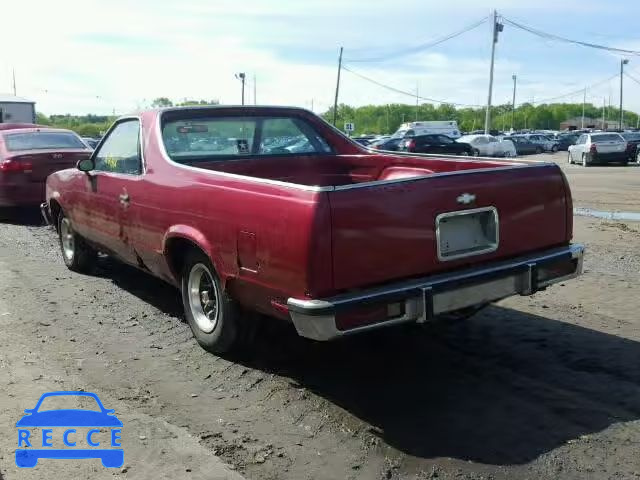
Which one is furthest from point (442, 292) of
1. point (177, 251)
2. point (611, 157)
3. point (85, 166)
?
point (611, 157)

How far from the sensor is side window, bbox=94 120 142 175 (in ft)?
18.3

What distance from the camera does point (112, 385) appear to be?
431 centimetres

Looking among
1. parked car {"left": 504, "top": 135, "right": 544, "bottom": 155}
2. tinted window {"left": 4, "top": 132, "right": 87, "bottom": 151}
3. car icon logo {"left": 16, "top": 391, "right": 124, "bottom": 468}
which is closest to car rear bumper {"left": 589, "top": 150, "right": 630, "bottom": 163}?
parked car {"left": 504, "top": 135, "right": 544, "bottom": 155}

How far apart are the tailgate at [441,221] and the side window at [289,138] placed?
7.52 ft

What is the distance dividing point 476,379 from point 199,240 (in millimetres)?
1972

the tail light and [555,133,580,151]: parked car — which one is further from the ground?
[555,133,580,151]: parked car

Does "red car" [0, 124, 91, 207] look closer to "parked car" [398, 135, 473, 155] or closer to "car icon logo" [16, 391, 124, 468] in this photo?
"car icon logo" [16, 391, 124, 468]

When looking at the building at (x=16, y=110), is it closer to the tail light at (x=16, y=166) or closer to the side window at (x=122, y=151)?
the tail light at (x=16, y=166)

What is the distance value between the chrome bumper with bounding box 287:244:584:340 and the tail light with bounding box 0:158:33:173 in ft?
28.1

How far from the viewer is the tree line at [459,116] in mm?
123688

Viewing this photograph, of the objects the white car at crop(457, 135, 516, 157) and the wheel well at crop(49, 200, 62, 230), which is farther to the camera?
the white car at crop(457, 135, 516, 157)

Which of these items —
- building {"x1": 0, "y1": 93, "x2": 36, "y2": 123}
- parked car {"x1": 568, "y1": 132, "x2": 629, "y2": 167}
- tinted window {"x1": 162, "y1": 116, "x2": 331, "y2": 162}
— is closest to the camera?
tinted window {"x1": 162, "y1": 116, "x2": 331, "y2": 162}

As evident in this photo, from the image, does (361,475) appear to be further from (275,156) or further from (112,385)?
(275,156)

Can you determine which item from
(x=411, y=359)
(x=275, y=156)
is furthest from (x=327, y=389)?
(x=275, y=156)
